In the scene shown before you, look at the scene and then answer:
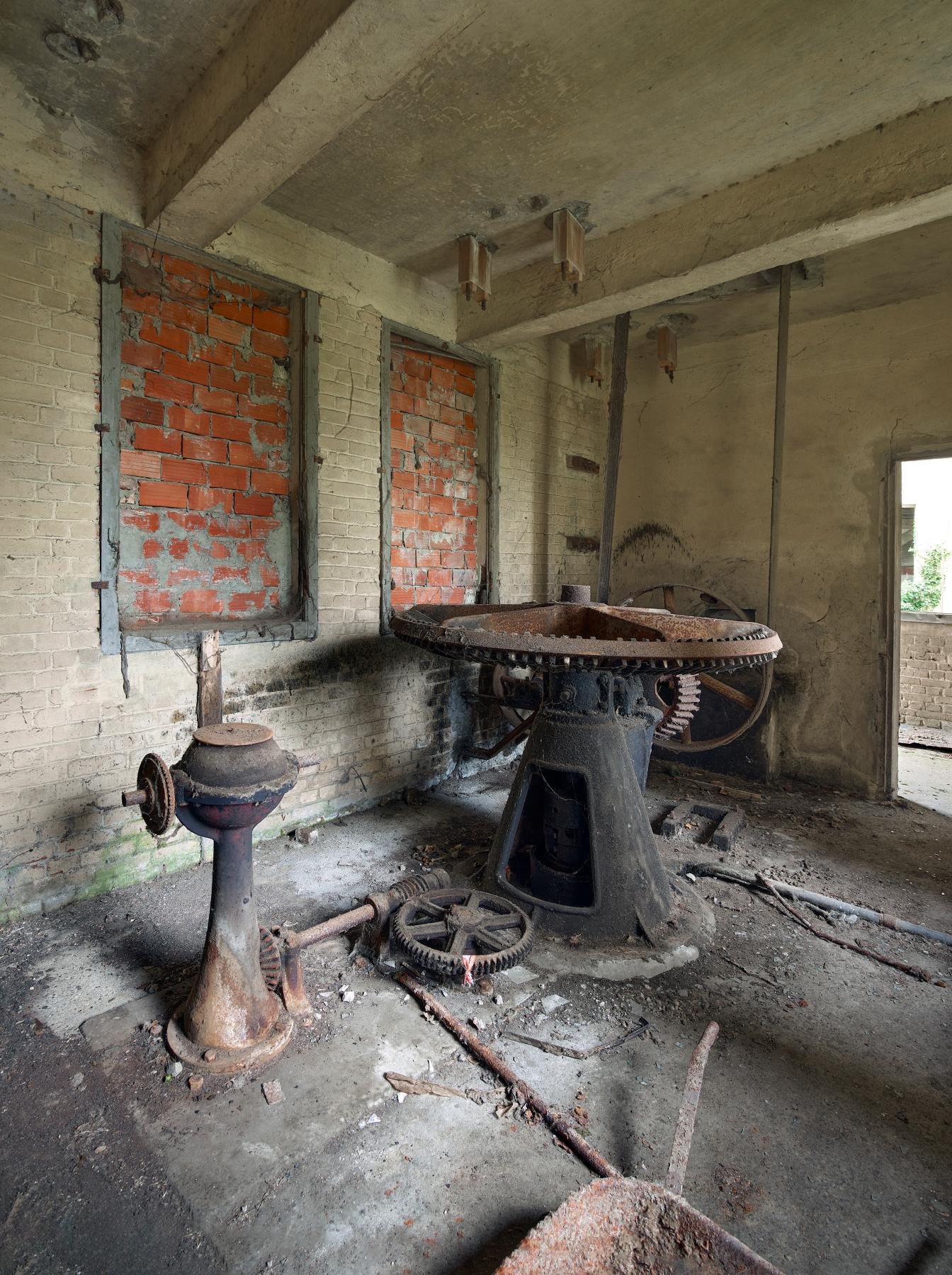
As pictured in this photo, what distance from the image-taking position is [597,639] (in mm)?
2168

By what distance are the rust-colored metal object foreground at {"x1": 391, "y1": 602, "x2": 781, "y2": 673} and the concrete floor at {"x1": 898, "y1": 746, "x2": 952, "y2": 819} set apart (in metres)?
2.76

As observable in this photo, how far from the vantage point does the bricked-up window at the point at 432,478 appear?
4039 millimetres

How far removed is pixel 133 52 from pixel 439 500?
2525mm

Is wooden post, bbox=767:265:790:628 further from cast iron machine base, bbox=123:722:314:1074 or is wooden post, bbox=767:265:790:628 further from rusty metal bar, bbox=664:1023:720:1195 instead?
cast iron machine base, bbox=123:722:314:1074

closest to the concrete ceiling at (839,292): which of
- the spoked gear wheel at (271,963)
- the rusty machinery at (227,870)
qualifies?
the rusty machinery at (227,870)

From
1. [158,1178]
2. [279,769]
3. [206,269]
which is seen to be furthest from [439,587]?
[158,1178]

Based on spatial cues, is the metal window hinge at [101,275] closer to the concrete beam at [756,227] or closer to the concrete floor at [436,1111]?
the concrete beam at [756,227]

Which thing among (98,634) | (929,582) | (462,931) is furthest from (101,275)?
(929,582)

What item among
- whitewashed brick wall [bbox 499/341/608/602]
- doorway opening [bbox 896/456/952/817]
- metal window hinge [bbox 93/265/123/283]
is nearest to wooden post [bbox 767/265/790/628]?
doorway opening [bbox 896/456/952/817]

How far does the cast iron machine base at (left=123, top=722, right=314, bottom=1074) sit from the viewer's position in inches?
71.7

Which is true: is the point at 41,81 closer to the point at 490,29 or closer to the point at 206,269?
the point at 206,269

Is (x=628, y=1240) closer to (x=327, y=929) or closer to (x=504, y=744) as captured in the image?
(x=327, y=929)

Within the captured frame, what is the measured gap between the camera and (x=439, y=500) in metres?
4.31

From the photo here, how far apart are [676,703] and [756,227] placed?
2.33 m
